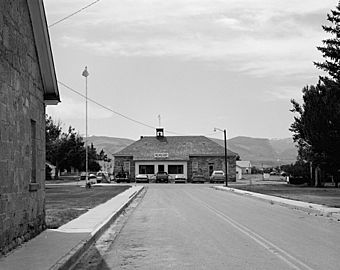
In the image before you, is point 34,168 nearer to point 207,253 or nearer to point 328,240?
point 207,253

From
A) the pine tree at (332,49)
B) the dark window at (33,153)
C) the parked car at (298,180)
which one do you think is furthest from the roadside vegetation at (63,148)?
the dark window at (33,153)

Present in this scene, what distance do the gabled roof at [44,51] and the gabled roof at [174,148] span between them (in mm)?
67870

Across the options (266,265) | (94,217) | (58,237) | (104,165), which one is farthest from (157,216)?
(104,165)

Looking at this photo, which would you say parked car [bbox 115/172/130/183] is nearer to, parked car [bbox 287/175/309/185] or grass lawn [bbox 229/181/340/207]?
parked car [bbox 287/175/309/185]

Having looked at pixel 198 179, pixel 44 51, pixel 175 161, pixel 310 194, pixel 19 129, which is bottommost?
pixel 310 194

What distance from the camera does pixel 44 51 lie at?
A: 1536cm

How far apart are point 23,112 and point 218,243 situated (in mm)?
5532

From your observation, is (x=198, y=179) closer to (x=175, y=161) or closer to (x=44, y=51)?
(x=175, y=161)

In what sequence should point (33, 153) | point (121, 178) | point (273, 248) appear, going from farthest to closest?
point (121, 178)
point (33, 153)
point (273, 248)

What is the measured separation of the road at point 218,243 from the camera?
452 inches

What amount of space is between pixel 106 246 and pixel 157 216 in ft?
29.6

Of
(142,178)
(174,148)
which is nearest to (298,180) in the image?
(142,178)

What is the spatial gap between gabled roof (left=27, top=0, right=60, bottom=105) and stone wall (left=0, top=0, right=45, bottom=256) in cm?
25

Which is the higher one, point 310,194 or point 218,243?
point 310,194
